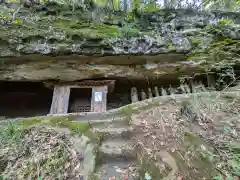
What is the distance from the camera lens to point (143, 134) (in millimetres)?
2311

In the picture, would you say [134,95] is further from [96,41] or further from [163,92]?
[96,41]

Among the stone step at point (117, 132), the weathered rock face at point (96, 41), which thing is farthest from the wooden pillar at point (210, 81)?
the stone step at point (117, 132)

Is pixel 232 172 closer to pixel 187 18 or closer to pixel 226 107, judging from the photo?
pixel 226 107

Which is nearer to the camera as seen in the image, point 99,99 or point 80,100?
point 99,99

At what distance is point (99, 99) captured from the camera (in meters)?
4.96

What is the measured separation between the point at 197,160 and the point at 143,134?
32.5 inches

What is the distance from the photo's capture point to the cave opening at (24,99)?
5.64m

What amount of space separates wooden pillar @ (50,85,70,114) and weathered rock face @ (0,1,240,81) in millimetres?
421

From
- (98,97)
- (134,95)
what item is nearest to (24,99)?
(98,97)

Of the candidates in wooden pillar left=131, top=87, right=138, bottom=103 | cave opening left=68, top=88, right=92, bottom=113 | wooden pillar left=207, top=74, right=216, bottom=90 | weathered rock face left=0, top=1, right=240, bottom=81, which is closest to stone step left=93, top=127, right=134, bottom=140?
weathered rock face left=0, top=1, right=240, bottom=81

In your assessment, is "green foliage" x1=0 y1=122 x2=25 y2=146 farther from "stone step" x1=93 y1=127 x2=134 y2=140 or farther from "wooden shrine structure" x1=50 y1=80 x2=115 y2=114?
"wooden shrine structure" x1=50 y1=80 x2=115 y2=114

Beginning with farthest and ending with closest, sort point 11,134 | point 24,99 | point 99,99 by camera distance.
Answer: point 24,99 → point 99,99 → point 11,134

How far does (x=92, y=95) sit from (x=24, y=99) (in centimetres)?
337

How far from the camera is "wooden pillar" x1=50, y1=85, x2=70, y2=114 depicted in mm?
4707
